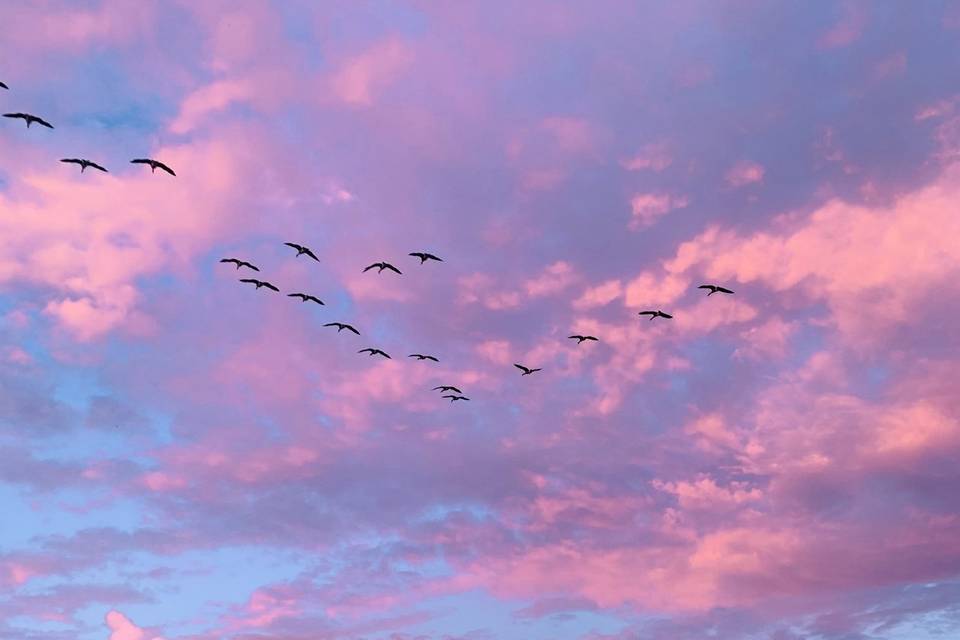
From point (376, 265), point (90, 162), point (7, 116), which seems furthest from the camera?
point (376, 265)

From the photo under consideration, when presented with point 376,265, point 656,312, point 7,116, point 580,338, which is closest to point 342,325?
point 376,265

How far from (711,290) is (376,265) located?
6069 centimetres

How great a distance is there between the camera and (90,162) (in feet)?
420

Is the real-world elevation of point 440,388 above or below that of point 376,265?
below

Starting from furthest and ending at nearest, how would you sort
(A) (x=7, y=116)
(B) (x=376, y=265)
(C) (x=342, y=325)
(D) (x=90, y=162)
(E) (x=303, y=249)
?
(C) (x=342, y=325), (B) (x=376, y=265), (E) (x=303, y=249), (D) (x=90, y=162), (A) (x=7, y=116)

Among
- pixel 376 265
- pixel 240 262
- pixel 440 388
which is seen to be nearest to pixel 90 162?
pixel 240 262

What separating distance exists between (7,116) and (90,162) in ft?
50.1

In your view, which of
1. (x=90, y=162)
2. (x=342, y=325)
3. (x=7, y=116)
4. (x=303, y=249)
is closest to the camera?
(x=7, y=116)

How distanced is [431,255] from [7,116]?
70239mm

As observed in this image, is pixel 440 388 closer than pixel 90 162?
No

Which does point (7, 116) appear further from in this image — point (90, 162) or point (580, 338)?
point (580, 338)

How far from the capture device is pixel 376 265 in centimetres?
16762

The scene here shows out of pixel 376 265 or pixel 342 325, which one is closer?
pixel 376 265

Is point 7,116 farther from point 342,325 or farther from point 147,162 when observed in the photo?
point 342,325
